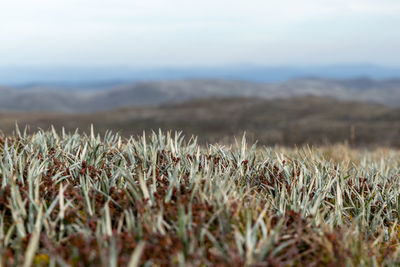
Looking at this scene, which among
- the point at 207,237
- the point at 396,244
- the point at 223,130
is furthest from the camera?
the point at 223,130

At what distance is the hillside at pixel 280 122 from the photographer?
90.5 ft

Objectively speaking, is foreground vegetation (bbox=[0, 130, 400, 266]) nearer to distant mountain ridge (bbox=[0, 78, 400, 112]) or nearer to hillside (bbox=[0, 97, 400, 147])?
hillside (bbox=[0, 97, 400, 147])

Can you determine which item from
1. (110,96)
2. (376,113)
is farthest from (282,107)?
(110,96)

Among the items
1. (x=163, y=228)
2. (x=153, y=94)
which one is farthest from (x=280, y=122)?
(x=153, y=94)

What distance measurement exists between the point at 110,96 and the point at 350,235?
5957 inches

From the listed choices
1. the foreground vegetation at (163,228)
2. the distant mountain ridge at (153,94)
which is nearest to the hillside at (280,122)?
the foreground vegetation at (163,228)

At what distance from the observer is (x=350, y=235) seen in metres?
2.71

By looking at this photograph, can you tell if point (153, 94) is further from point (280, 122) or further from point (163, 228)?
point (163, 228)

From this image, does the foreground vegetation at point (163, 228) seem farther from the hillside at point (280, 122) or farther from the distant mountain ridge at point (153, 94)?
the distant mountain ridge at point (153, 94)

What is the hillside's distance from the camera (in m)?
27.6

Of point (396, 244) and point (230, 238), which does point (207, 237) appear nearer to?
point (230, 238)

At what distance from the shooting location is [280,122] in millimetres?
35625

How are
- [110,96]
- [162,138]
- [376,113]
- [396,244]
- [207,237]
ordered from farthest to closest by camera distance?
[110,96], [376,113], [162,138], [396,244], [207,237]

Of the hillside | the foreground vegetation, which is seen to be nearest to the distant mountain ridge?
the hillside
